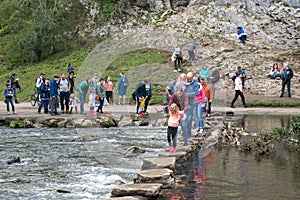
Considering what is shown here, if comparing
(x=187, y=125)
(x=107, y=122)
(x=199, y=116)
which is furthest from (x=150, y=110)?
(x=187, y=125)

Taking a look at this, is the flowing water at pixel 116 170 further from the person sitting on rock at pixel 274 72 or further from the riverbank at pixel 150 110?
the person sitting on rock at pixel 274 72

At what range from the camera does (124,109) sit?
87.1ft

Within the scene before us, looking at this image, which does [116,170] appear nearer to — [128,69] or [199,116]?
[199,116]

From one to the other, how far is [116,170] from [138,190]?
283 centimetres

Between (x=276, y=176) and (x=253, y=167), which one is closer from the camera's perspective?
(x=276, y=176)

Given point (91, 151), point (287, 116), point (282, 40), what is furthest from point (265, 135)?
point (282, 40)

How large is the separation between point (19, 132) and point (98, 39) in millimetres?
23387

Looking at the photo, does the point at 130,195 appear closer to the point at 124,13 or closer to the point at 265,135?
the point at 265,135

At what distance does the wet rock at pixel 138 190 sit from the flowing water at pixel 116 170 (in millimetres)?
264

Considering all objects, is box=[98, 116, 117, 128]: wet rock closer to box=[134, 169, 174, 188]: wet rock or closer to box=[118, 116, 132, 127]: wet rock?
box=[118, 116, 132, 127]: wet rock

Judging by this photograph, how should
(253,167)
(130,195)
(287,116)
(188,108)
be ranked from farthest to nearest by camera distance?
(287,116), (188,108), (253,167), (130,195)

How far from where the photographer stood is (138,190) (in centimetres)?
1020

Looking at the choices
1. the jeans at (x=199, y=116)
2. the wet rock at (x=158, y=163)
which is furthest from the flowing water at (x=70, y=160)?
the jeans at (x=199, y=116)

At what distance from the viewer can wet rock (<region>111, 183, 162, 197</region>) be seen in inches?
400
